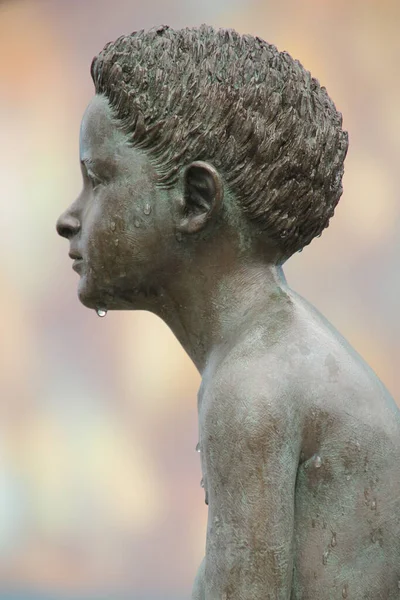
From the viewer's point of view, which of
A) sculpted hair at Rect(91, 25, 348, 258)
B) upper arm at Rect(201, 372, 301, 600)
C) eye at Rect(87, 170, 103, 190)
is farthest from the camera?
eye at Rect(87, 170, 103, 190)

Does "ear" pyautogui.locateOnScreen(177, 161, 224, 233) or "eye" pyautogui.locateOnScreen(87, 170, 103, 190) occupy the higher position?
"eye" pyautogui.locateOnScreen(87, 170, 103, 190)

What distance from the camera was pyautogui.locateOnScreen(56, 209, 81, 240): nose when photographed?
6.26ft

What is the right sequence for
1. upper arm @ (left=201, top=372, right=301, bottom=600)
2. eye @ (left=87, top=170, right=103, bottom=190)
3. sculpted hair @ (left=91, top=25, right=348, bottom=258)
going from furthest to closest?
eye @ (left=87, top=170, right=103, bottom=190), sculpted hair @ (left=91, top=25, right=348, bottom=258), upper arm @ (left=201, top=372, right=301, bottom=600)

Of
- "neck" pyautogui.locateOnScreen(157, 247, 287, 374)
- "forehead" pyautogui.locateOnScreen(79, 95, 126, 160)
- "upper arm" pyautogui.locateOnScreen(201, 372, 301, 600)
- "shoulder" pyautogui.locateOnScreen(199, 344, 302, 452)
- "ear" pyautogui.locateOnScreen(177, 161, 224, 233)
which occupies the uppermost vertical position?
"forehead" pyautogui.locateOnScreen(79, 95, 126, 160)

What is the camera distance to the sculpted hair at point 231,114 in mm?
1763

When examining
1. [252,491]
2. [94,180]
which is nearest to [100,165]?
[94,180]

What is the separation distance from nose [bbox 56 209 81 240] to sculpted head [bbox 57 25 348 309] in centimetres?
3

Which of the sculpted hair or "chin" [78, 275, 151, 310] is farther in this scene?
"chin" [78, 275, 151, 310]

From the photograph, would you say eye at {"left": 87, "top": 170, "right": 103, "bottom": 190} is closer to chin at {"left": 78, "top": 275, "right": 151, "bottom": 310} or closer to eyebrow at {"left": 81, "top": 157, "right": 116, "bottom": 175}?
eyebrow at {"left": 81, "top": 157, "right": 116, "bottom": 175}

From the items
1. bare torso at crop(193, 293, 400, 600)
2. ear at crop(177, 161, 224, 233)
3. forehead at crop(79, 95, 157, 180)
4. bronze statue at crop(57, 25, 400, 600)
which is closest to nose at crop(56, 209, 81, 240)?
bronze statue at crop(57, 25, 400, 600)

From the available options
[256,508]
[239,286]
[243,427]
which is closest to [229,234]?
[239,286]

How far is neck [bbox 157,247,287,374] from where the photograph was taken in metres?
1.81

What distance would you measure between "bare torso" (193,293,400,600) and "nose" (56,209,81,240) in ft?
1.30

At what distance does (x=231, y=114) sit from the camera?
1756 mm
